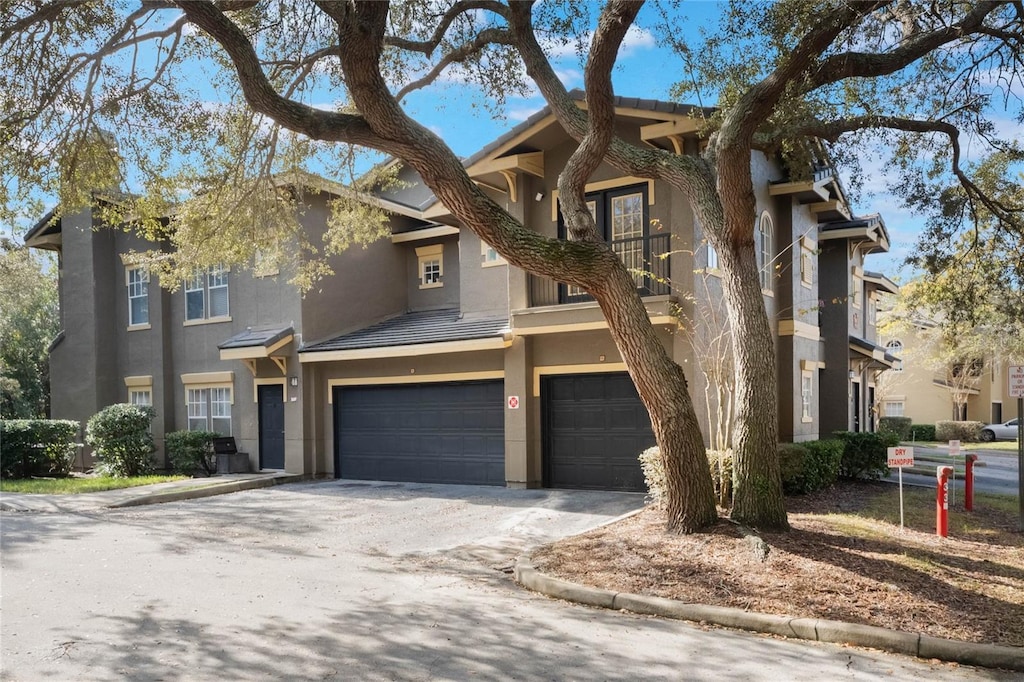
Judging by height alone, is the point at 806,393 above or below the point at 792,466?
above

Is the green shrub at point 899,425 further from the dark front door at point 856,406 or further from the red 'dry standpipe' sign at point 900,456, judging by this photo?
the red 'dry standpipe' sign at point 900,456

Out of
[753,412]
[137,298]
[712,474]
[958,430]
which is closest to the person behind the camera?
[753,412]

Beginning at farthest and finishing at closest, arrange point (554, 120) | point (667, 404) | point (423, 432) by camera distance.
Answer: point (423, 432), point (554, 120), point (667, 404)

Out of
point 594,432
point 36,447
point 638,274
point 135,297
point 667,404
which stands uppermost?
point 135,297

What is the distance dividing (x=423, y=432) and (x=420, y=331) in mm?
2175

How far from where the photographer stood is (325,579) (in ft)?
27.1

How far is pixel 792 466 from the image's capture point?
42.0 ft

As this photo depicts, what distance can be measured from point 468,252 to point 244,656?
39.0 feet

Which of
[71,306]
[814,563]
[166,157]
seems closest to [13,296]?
[71,306]

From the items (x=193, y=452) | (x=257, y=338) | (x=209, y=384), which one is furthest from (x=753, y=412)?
(x=209, y=384)

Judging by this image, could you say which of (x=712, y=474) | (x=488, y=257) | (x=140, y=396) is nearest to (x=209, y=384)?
(x=140, y=396)

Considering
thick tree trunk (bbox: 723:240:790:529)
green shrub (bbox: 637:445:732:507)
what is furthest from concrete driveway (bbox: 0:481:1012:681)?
thick tree trunk (bbox: 723:240:790:529)

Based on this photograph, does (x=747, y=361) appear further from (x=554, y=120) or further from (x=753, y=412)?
(x=554, y=120)

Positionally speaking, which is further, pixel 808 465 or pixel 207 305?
pixel 207 305
